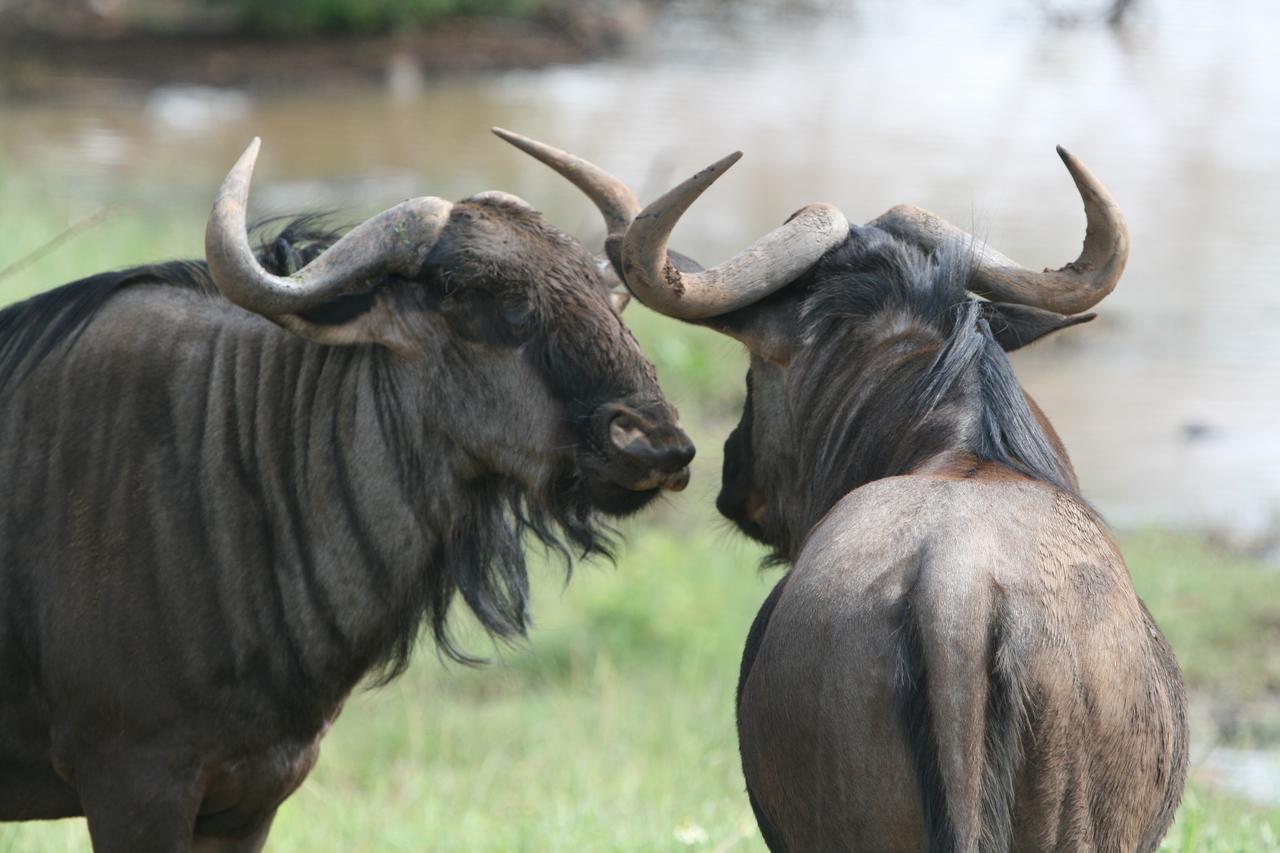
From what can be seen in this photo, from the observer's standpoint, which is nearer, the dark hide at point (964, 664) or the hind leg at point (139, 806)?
the dark hide at point (964, 664)

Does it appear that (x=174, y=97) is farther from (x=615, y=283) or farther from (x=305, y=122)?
(x=615, y=283)

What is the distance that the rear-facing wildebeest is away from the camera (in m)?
2.85

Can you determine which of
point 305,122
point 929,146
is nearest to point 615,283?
point 929,146

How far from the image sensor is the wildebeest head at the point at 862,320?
3.52m

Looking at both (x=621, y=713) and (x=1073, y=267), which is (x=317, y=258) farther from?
(x=621, y=713)

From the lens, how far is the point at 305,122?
68.1ft

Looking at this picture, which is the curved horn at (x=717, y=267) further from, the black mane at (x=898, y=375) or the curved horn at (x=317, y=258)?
the curved horn at (x=317, y=258)

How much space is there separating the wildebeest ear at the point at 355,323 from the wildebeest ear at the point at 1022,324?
1.42 meters

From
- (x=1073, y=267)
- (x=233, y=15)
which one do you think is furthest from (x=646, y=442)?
(x=233, y=15)

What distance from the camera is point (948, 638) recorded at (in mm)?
2834

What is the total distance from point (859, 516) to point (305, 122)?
61.2ft

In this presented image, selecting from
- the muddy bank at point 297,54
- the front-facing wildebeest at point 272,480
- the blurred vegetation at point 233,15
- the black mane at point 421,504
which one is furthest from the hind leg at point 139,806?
the blurred vegetation at point 233,15

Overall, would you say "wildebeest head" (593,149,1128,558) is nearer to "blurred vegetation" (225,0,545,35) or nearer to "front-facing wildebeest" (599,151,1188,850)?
"front-facing wildebeest" (599,151,1188,850)

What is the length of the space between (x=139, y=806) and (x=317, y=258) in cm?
136
